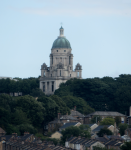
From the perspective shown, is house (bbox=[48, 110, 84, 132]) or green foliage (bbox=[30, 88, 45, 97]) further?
green foliage (bbox=[30, 88, 45, 97])

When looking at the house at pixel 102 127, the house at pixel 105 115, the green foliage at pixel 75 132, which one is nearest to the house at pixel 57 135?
the green foliage at pixel 75 132

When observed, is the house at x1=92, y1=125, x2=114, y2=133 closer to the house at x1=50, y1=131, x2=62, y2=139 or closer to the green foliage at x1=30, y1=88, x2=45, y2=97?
the house at x1=50, y1=131, x2=62, y2=139

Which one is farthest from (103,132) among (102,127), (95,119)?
(95,119)

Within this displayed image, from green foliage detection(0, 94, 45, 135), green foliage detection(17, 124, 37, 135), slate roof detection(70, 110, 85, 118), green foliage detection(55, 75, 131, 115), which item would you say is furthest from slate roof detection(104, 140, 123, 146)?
green foliage detection(55, 75, 131, 115)

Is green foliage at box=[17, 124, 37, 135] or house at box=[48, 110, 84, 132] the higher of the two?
house at box=[48, 110, 84, 132]

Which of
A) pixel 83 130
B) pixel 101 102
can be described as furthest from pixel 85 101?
pixel 83 130

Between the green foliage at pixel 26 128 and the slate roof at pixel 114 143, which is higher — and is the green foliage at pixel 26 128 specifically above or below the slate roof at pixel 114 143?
above

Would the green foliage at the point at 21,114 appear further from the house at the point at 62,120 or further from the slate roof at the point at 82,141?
the slate roof at the point at 82,141

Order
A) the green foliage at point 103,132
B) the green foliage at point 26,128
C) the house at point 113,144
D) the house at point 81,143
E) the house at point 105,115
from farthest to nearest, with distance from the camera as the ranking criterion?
the house at point 105,115 < the green foliage at point 26,128 < the green foliage at point 103,132 < the house at point 81,143 < the house at point 113,144

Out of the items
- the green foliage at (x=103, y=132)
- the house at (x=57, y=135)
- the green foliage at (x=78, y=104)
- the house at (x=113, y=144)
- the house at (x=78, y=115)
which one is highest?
the green foliage at (x=78, y=104)

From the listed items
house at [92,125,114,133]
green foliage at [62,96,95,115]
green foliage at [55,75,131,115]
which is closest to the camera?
house at [92,125,114,133]

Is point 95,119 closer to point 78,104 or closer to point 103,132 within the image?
point 78,104

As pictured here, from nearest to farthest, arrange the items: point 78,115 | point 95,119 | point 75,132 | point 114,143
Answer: point 114,143 < point 75,132 < point 95,119 < point 78,115

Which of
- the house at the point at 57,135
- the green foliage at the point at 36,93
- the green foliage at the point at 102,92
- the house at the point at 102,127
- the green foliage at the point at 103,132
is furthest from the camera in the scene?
the green foliage at the point at 36,93
